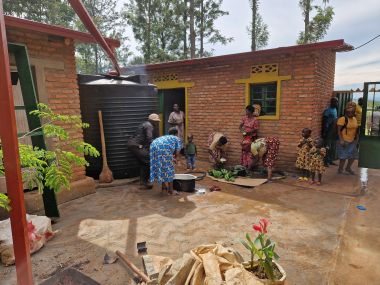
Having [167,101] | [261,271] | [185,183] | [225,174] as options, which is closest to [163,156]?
[185,183]

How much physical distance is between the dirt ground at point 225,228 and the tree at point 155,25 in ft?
53.5

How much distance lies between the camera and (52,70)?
4.80 m

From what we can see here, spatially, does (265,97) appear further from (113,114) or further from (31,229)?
(31,229)

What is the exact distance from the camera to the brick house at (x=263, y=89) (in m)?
6.49

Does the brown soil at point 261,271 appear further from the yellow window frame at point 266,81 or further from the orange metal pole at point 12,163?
the yellow window frame at point 266,81

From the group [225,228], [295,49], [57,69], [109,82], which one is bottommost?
[225,228]

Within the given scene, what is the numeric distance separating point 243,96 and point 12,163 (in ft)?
22.0

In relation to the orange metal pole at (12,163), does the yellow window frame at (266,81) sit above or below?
above

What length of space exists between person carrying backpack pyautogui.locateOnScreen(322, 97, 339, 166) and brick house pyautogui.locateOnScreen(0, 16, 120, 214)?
5.69m


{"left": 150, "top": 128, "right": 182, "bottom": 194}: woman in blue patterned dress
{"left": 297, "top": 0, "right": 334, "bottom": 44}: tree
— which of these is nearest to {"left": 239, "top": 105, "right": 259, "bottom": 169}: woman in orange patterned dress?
{"left": 150, "top": 128, "right": 182, "bottom": 194}: woman in blue patterned dress

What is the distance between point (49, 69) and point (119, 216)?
287 cm

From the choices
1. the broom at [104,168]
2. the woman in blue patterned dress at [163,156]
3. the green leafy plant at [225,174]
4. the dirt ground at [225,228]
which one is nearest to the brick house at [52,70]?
the dirt ground at [225,228]

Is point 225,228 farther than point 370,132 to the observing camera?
No

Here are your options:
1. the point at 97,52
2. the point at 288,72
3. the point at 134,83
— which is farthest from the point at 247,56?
the point at 97,52
